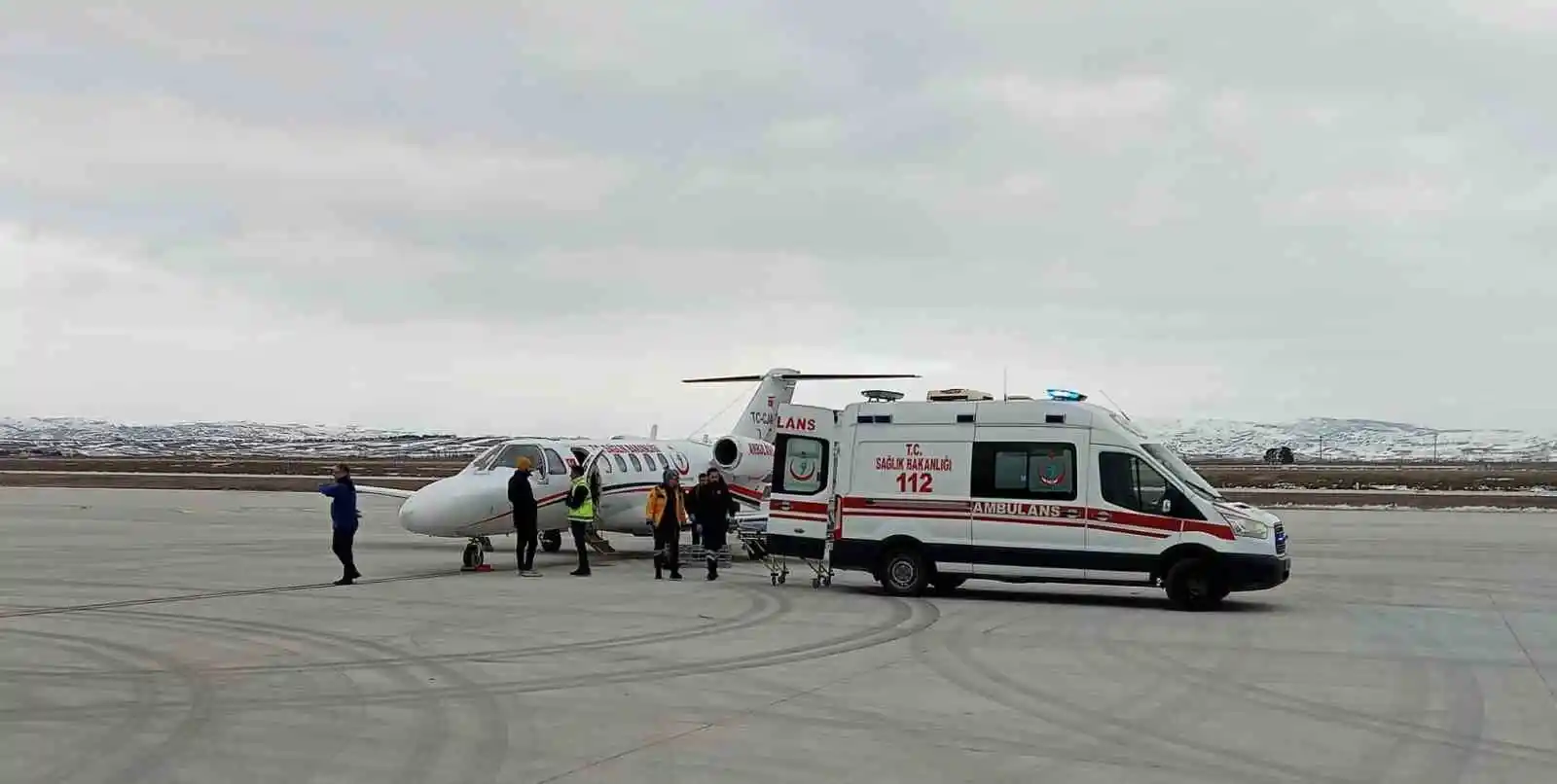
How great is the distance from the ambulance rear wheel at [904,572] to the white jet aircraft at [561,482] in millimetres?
5598

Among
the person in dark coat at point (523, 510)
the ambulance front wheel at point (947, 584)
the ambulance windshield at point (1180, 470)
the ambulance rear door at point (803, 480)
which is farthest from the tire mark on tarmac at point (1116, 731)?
the person in dark coat at point (523, 510)

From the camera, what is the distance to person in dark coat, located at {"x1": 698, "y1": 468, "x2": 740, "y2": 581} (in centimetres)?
2120

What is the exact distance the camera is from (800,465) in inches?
770

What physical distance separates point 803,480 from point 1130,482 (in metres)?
4.65

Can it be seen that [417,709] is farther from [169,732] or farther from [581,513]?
[581,513]

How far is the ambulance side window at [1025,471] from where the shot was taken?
1752 centimetres

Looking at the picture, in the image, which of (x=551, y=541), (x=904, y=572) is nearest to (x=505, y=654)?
(x=904, y=572)

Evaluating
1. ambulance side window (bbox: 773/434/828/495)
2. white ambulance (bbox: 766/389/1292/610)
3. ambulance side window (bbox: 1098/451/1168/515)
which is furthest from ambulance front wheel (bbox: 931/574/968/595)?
ambulance side window (bbox: 1098/451/1168/515)

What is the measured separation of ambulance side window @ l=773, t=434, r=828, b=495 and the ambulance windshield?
451cm

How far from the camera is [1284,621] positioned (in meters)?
15.6

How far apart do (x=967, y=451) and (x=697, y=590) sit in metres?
4.21

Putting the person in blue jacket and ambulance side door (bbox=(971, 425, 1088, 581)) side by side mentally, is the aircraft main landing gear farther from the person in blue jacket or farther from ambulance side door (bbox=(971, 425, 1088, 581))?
ambulance side door (bbox=(971, 425, 1088, 581))

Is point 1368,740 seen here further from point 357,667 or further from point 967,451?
point 967,451

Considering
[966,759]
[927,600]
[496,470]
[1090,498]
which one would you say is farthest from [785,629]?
[496,470]
